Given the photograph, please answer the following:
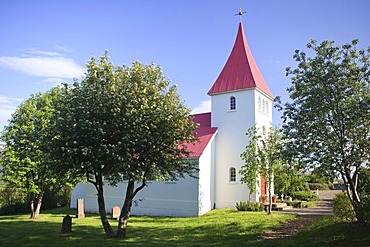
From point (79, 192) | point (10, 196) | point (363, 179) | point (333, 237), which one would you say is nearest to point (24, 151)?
point (79, 192)

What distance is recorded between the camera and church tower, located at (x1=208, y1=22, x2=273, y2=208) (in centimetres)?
2598

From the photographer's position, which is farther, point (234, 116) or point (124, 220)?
point (234, 116)

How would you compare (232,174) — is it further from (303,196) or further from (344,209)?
(344,209)

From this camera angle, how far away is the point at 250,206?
23141 millimetres

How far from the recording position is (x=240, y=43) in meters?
29.4

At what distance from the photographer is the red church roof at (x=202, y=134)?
25141 millimetres

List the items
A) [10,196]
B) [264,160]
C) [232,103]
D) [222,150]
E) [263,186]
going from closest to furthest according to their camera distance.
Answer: [264,160]
[222,150]
[232,103]
[263,186]
[10,196]

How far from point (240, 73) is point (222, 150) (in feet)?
21.8

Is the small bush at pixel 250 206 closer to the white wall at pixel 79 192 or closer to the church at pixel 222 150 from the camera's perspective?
the church at pixel 222 150

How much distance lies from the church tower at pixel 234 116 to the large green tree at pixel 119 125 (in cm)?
1139

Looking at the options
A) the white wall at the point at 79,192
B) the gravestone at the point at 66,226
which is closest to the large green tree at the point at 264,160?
the gravestone at the point at 66,226

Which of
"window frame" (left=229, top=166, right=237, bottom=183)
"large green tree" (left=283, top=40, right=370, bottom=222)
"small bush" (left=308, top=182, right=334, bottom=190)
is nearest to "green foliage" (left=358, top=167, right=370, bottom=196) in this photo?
"large green tree" (left=283, top=40, right=370, bottom=222)

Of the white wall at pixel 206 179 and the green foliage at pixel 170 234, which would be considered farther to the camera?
the white wall at pixel 206 179

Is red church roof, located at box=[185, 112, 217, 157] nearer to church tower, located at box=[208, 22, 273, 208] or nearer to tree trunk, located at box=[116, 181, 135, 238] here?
church tower, located at box=[208, 22, 273, 208]
